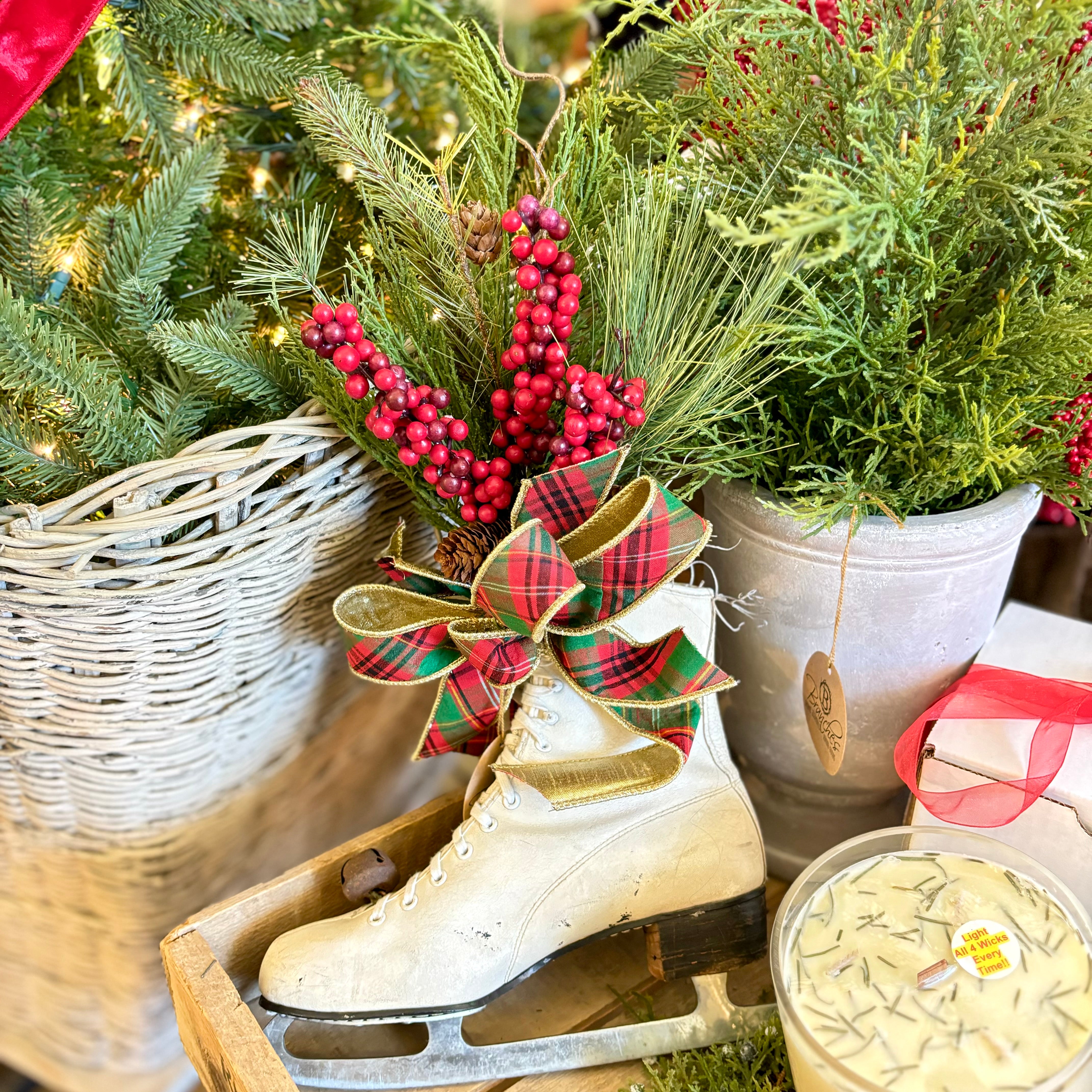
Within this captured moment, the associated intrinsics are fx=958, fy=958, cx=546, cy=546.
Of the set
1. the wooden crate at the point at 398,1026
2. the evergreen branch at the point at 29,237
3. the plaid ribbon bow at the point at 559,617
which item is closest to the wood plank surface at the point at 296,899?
the wooden crate at the point at 398,1026

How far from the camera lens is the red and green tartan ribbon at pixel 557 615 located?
18.8 inches

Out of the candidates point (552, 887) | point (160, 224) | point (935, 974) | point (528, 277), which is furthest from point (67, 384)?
point (935, 974)

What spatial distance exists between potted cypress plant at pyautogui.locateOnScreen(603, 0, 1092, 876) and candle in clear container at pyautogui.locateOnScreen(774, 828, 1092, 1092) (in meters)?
0.10

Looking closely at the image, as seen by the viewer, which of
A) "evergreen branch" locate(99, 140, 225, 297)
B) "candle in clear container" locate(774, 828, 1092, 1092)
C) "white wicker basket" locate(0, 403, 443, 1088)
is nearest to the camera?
"candle in clear container" locate(774, 828, 1092, 1092)

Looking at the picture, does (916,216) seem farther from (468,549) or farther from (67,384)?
(67,384)

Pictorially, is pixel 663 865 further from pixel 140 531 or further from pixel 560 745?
pixel 140 531

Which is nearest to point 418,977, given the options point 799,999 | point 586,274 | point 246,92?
point 799,999

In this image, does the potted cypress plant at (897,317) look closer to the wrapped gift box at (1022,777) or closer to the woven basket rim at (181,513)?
the wrapped gift box at (1022,777)

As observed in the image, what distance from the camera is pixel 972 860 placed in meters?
0.51

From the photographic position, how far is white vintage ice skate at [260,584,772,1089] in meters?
0.55

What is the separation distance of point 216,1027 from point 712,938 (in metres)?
0.29

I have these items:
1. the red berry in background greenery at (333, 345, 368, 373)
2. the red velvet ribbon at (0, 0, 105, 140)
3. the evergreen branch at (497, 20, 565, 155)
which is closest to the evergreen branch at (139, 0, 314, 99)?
the red velvet ribbon at (0, 0, 105, 140)

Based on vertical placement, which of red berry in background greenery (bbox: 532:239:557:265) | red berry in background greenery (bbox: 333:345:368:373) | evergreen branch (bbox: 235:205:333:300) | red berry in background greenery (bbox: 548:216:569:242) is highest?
red berry in background greenery (bbox: 548:216:569:242)

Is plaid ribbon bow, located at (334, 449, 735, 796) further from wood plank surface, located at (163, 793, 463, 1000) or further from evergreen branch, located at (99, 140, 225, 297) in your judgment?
evergreen branch, located at (99, 140, 225, 297)
